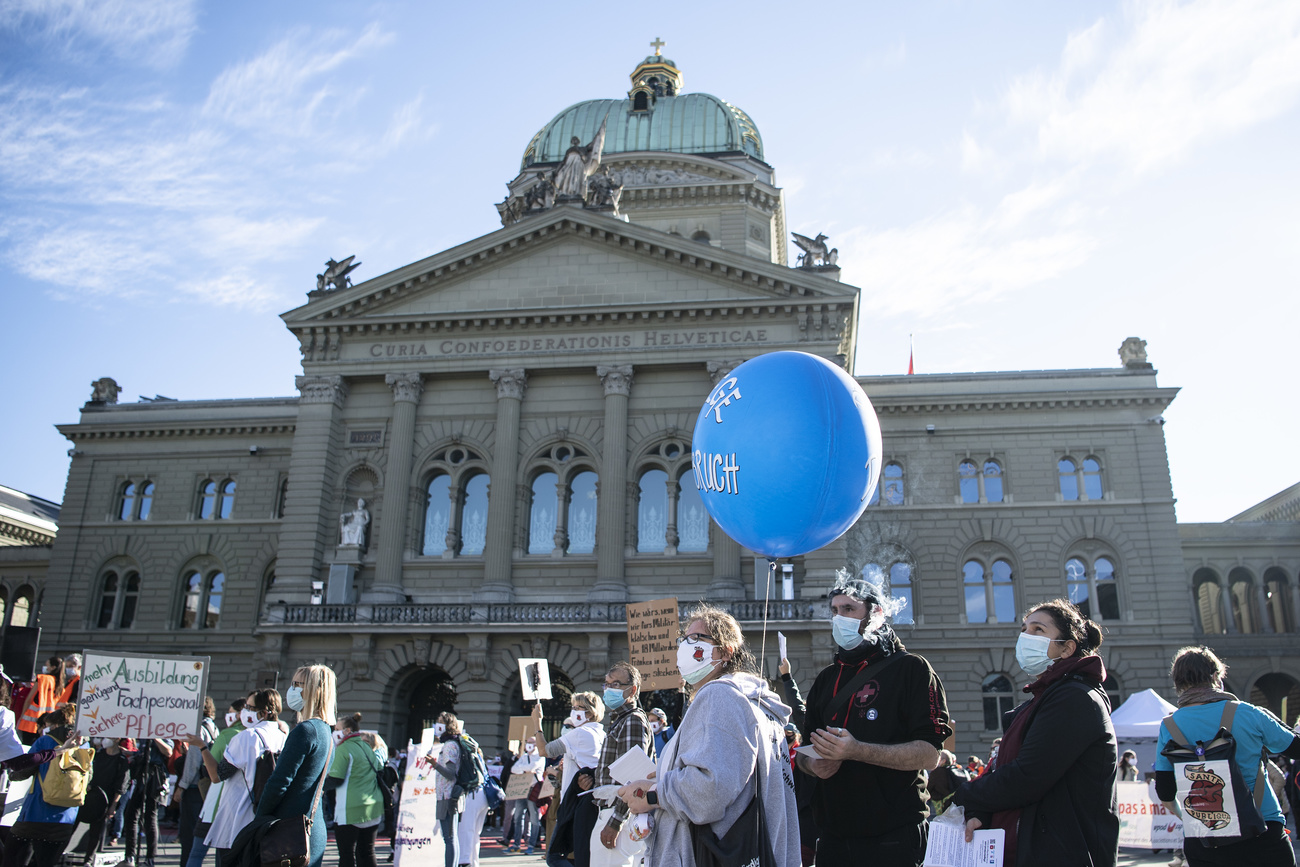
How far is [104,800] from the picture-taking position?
34.0ft

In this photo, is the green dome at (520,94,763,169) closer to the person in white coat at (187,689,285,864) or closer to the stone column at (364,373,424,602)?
the stone column at (364,373,424,602)

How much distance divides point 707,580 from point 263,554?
17163mm

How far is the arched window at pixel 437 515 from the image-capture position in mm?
30328

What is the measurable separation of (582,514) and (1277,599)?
24.8 m

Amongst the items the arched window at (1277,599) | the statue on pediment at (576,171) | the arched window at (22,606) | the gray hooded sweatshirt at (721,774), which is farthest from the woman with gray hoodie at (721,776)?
the arched window at (22,606)

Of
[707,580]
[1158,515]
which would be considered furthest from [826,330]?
[1158,515]

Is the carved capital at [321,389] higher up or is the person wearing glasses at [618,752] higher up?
the carved capital at [321,389]

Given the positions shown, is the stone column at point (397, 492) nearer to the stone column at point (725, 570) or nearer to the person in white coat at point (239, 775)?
the stone column at point (725, 570)

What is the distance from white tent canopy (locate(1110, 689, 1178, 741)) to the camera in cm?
1934

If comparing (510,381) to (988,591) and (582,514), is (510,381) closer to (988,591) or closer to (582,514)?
(582,514)

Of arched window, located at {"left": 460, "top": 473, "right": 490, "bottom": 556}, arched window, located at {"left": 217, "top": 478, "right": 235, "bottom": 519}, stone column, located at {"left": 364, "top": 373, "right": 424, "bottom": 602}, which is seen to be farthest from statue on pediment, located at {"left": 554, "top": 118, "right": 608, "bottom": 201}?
arched window, located at {"left": 217, "top": 478, "right": 235, "bottom": 519}

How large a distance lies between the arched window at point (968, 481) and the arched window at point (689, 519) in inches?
372

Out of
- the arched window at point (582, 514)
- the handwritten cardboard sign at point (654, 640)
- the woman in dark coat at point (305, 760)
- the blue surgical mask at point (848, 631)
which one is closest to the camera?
the blue surgical mask at point (848, 631)

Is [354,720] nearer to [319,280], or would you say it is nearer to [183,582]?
[319,280]
